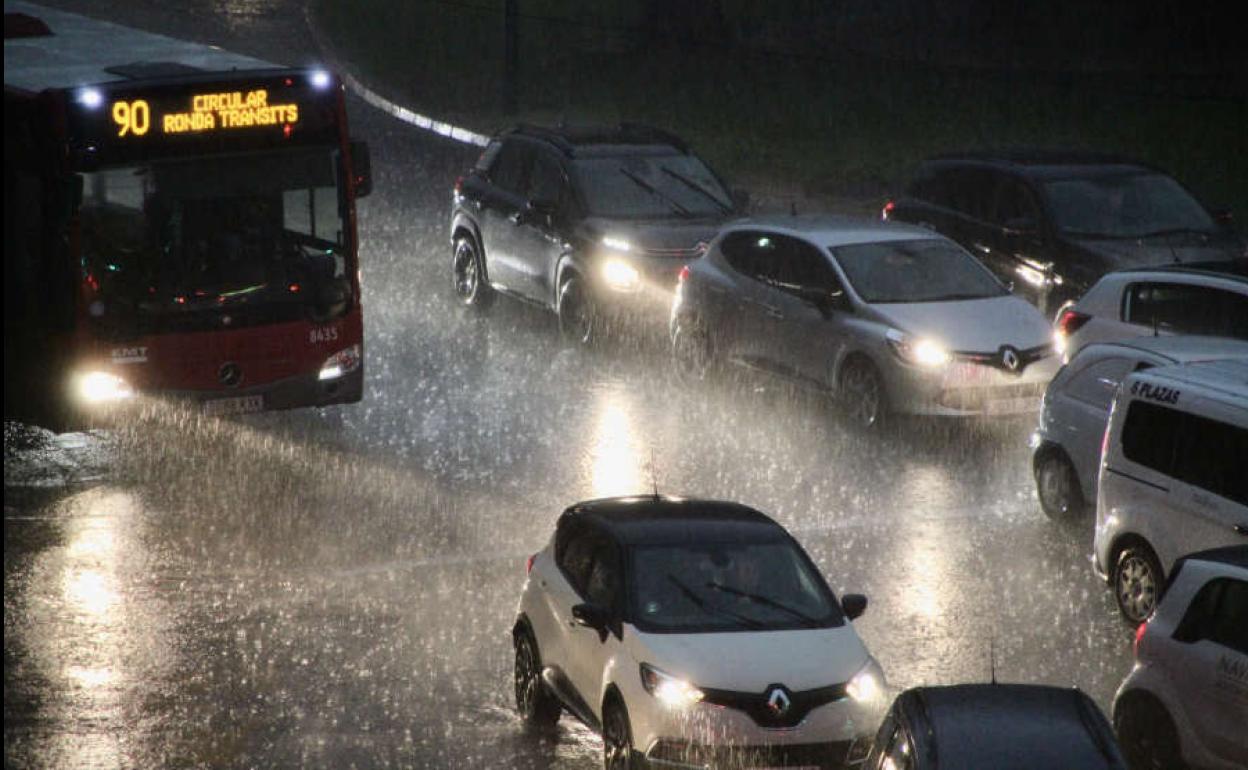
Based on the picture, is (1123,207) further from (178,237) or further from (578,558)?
(578,558)

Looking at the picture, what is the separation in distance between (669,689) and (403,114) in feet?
105

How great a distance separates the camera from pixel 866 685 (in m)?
10.9

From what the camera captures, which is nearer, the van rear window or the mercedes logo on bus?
the van rear window

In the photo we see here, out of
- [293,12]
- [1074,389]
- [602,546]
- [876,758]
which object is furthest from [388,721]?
[293,12]

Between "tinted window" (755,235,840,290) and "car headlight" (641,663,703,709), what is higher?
"car headlight" (641,663,703,709)

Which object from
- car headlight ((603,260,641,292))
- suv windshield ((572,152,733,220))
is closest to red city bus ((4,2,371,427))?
car headlight ((603,260,641,292))

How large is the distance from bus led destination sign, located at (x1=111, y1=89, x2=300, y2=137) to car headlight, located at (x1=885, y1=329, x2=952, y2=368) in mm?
5507

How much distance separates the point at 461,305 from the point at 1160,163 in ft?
46.4

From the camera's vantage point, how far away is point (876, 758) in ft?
31.0

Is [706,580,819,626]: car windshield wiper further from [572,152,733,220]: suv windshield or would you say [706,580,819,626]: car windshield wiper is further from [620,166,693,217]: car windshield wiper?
[620,166,693,217]: car windshield wiper

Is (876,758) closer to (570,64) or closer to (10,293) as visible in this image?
(10,293)

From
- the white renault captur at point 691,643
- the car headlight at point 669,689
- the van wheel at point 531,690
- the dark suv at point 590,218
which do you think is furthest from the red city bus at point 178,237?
the car headlight at point 669,689

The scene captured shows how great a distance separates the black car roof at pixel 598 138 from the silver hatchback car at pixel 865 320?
2630mm

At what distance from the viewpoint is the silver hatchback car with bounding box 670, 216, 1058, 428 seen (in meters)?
18.8
